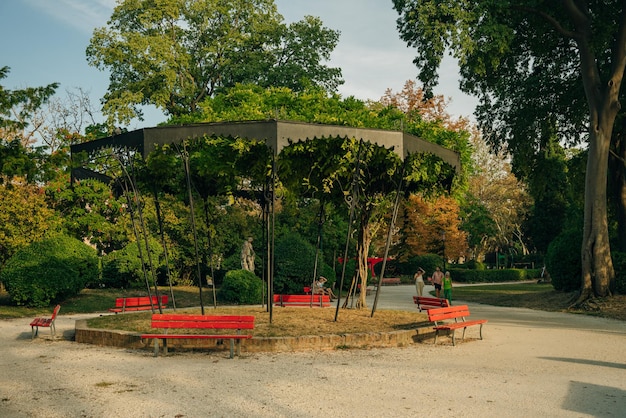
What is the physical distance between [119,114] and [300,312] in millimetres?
23905

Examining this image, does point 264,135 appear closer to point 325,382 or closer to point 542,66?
point 325,382

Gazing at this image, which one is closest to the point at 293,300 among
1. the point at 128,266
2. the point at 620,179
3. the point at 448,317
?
the point at 448,317

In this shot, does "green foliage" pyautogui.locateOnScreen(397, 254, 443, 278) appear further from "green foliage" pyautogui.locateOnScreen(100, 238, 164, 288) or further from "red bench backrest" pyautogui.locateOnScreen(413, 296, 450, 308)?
"red bench backrest" pyautogui.locateOnScreen(413, 296, 450, 308)

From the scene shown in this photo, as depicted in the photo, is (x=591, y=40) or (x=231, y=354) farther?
(x=591, y=40)

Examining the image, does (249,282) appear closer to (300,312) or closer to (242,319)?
(300,312)

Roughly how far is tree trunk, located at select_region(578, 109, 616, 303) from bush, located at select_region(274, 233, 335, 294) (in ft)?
35.5

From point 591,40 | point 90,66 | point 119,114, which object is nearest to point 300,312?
point 591,40

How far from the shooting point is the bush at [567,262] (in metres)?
24.3

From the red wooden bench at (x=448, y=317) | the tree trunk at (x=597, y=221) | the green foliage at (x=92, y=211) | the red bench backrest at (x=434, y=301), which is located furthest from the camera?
the green foliage at (x=92, y=211)

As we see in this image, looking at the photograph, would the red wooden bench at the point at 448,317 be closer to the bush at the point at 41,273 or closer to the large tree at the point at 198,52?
the bush at the point at 41,273

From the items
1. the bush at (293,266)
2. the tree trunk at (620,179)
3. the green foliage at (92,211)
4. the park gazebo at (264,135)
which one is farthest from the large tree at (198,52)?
the park gazebo at (264,135)

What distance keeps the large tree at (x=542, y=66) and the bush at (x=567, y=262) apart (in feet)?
6.15

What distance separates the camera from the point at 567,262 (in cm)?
2439

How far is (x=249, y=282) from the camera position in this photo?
917 inches
